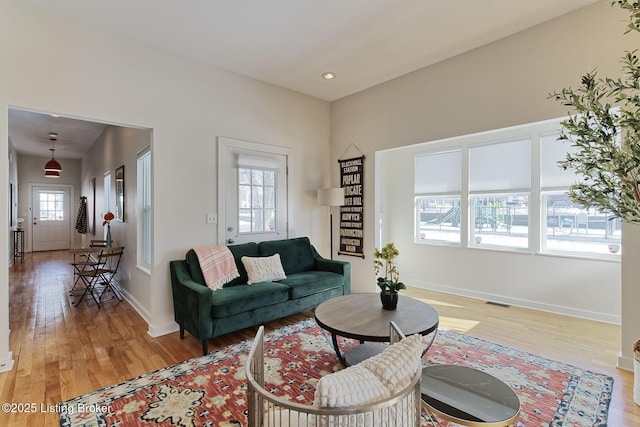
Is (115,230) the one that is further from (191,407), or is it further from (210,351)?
(191,407)

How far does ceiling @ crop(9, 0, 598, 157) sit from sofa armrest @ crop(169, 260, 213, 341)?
95.6 inches

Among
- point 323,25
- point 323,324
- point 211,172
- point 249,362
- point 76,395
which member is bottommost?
point 76,395

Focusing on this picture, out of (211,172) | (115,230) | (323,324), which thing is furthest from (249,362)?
(115,230)

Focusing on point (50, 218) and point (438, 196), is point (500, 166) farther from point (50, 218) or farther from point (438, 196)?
point (50, 218)

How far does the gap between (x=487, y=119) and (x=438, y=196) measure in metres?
1.78

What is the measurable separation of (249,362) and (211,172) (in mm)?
3051

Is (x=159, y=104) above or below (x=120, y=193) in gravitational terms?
above

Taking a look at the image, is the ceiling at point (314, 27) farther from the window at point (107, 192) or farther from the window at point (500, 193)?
the window at point (107, 192)

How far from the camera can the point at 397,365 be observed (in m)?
1.15

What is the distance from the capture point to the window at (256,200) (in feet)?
13.6

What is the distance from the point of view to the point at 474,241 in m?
4.72

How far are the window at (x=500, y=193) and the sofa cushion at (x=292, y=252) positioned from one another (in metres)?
2.56

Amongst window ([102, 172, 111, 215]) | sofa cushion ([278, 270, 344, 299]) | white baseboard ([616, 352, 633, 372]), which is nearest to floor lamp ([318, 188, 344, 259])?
sofa cushion ([278, 270, 344, 299])

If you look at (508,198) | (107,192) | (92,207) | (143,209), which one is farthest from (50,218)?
(508,198)
